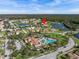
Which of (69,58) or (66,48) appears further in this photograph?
(66,48)

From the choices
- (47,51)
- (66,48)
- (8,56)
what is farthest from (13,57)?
(66,48)

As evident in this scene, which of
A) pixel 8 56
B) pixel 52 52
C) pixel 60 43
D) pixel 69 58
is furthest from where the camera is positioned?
pixel 60 43

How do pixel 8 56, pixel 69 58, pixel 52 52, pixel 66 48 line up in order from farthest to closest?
pixel 66 48 → pixel 52 52 → pixel 8 56 → pixel 69 58

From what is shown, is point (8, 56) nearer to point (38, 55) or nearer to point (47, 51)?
point (38, 55)

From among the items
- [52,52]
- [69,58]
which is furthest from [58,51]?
[69,58]

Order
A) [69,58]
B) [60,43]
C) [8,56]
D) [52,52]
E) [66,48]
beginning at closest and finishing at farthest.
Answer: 1. [69,58]
2. [8,56]
3. [52,52]
4. [66,48]
5. [60,43]

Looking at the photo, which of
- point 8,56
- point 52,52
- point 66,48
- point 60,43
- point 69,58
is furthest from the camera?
point 60,43

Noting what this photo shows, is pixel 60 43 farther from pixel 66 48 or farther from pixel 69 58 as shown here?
pixel 69 58

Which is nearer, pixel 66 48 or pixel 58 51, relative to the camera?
pixel 58 51
